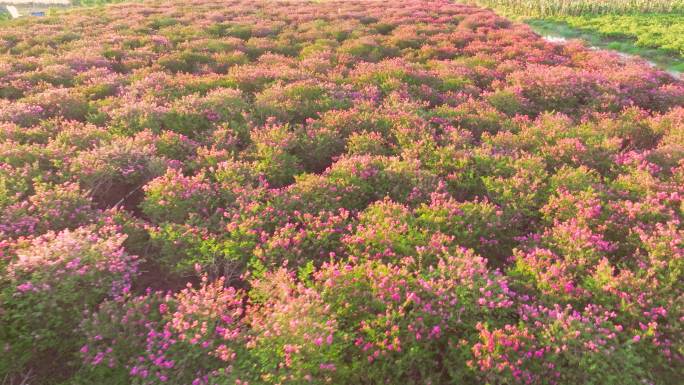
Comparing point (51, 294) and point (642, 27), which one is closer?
point (51, 294)

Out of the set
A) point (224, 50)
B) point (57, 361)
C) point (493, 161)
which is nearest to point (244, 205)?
point (57, 361)

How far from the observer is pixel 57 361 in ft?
14.3

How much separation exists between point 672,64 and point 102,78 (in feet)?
80.6

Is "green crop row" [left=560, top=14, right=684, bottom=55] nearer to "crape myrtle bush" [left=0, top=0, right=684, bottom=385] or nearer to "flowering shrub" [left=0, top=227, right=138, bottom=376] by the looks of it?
"crape myrtle bush" [left=0, top=0, right=684, bottom=385]

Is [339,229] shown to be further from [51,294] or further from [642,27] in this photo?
[642,27]

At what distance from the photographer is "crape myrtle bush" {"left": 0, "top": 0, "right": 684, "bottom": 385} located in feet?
13.3

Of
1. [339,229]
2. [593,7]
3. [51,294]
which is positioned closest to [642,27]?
[593,7]

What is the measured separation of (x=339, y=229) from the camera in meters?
5.88

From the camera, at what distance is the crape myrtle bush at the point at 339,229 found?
4.06 metres

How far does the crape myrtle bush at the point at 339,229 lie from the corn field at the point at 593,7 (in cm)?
2782

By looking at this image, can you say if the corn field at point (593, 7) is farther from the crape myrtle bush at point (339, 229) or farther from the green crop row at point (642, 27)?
the crape myrtle bush at point (339, 229)

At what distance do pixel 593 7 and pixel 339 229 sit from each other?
1594 inches

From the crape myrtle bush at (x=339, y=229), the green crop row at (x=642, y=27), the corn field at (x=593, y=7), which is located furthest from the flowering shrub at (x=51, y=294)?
the corn field at (x=593, y=7)

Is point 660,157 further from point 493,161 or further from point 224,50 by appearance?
point 224,50
